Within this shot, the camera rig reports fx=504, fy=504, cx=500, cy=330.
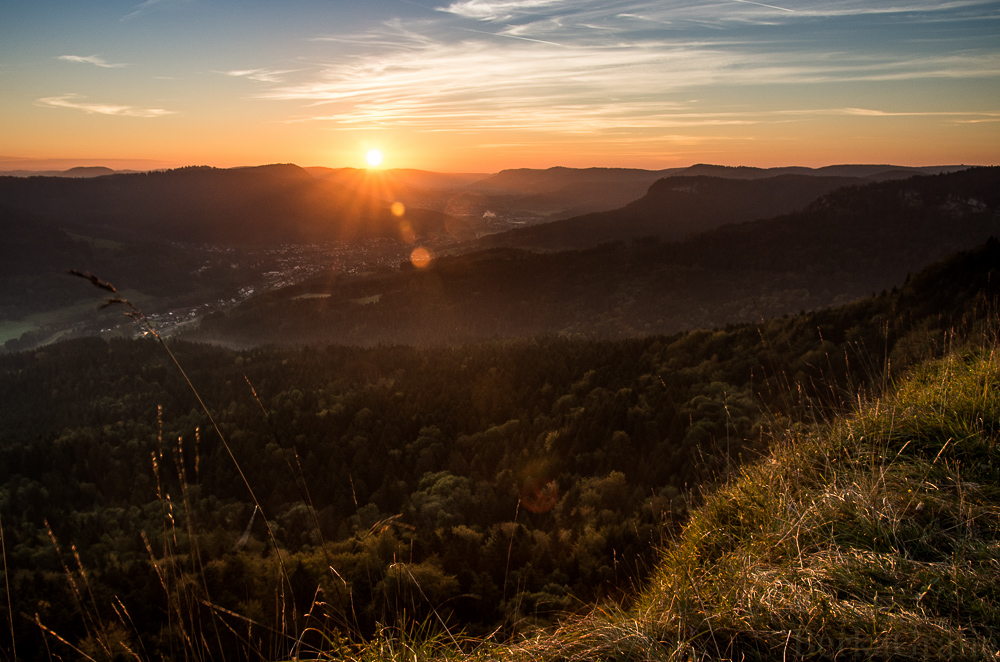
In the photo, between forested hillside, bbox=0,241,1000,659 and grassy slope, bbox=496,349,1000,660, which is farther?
forested hillside, bbox=0,241,1000,659

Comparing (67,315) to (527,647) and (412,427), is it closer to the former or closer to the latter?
Result: (412,427)

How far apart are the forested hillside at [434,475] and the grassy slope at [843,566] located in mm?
732

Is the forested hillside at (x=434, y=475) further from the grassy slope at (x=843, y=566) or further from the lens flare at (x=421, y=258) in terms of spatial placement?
the lens flare at (x=421, y=258)

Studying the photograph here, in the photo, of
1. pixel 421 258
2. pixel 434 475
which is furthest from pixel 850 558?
pixel 421 258

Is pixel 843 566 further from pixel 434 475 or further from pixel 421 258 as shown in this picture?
pixel 421 258

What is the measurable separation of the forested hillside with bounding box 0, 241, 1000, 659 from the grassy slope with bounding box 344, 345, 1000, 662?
2.40ft

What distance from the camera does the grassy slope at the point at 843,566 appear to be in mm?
2477

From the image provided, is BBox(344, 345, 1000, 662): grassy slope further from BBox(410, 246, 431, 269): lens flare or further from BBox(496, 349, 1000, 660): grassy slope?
BBox(410, 246, 431, 269): lens flare

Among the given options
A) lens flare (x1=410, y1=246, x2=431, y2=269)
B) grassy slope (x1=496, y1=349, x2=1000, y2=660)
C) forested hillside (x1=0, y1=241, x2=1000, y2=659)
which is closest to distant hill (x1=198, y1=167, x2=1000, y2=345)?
lens flare (x1=410, y1=246, x2=431, y2=269)

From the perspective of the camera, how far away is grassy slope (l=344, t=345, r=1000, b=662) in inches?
97.5

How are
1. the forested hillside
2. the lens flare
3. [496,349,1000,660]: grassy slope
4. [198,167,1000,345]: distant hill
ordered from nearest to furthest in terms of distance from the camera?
[496,349,1000,660]: grassy slope
the forested hillside
[198,167,1000,345]: distant hill
the lens flare

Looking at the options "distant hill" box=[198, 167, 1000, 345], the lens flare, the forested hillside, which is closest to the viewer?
the forested hillside

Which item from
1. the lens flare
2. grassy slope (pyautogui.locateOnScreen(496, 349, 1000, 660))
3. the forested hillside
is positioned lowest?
the forested hillside

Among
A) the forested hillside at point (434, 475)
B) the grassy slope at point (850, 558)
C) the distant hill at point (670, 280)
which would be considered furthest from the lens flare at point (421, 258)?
the grassy slope at point (850, 558)
